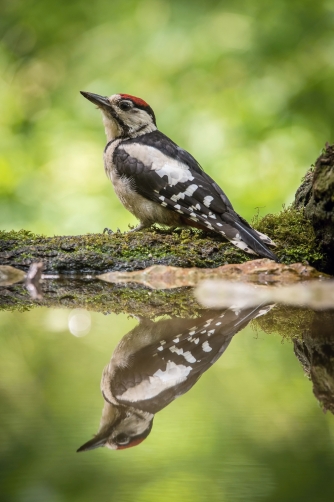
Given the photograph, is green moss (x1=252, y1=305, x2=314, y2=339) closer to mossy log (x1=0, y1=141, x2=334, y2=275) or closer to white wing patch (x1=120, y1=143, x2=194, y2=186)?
mossy log (x1=0, y1=141, x2=334, y2=275)

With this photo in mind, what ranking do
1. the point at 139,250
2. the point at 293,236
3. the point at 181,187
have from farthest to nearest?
the point at 181,187 → the point at 293,236 → the point at 139,250

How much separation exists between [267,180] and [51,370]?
5.26 meters

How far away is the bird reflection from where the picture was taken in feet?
4.08

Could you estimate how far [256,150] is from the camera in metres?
6.71

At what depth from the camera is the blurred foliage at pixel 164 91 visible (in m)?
6.66

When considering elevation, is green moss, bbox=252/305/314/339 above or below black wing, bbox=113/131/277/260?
below

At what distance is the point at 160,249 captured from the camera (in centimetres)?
395

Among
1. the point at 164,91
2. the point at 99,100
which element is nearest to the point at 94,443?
the point at 99,100

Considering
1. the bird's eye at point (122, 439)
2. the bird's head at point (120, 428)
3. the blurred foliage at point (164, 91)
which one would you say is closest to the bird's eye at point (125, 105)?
the blurred foliage at point (164, 91)

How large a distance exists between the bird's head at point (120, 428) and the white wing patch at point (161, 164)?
9.85 ft

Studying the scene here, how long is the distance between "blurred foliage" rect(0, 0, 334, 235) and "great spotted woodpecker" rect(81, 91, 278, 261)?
2.05 m

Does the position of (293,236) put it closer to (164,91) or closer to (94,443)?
(94,443)

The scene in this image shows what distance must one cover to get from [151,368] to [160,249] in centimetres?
234

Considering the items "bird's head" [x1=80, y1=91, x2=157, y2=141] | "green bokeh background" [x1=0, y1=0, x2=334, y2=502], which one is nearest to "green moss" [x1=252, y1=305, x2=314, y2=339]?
"bird's head" [x1=80, y1=91, x2=157, y2=141]
